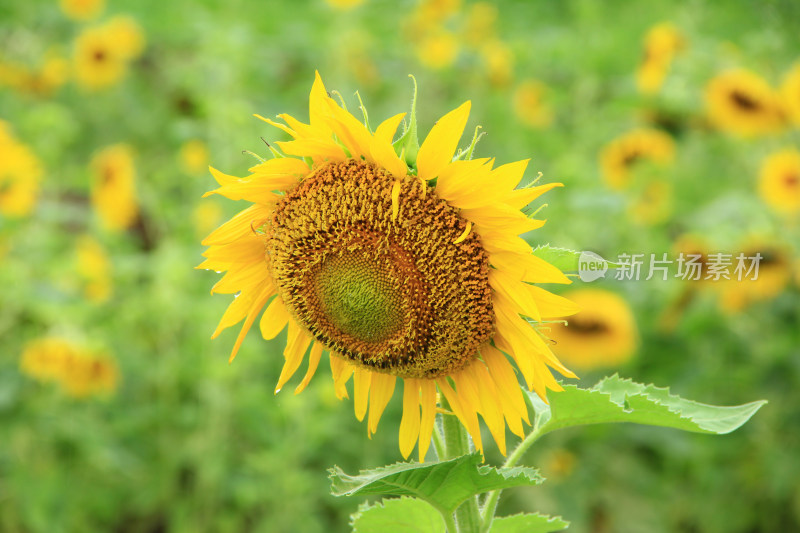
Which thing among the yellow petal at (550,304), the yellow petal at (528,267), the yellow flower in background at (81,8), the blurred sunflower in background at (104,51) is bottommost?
the yellow petal at (550,304)

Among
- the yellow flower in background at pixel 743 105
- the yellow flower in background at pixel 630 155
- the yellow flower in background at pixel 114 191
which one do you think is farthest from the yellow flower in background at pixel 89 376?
the yellow flower in background at pixel 743 105

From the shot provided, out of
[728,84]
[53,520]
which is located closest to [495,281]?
[53,520]

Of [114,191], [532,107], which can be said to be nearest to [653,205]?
[532,107]

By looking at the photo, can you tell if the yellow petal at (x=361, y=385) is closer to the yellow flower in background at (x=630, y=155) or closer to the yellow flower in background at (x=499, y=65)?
the yellow flower in background at (x=630, y=155)

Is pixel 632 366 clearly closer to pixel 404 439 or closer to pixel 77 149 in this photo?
pixel 404 439

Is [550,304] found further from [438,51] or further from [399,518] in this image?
[438,51]

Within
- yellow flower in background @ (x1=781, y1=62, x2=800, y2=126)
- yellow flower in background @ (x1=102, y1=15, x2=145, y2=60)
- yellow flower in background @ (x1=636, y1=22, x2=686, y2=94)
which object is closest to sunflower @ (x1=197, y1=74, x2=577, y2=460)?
yellow flower in background @ (x1=781, y1=62, x2=800, y2=126)
